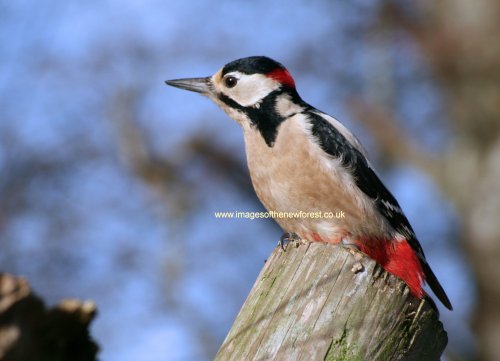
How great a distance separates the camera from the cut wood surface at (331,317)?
2.23 metres

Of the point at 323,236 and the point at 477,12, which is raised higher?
the point at 477,12

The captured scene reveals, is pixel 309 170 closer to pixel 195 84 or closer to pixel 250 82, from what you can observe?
pixel 250 82

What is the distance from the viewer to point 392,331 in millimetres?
2266

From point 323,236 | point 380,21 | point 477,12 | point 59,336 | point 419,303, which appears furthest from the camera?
point 380,21

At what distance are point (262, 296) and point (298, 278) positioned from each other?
0.11 m

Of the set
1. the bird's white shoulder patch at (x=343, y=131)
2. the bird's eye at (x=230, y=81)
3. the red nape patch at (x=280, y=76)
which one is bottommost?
the bird's eye at (x=230, y=81)

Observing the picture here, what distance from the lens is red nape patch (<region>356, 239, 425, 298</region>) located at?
3.90 m

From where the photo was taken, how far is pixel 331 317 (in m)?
2.26

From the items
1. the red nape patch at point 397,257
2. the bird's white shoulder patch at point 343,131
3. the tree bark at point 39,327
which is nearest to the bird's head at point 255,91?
the bird's white shoulder patch at point 343,131

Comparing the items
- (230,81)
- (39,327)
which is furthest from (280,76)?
(39,327)

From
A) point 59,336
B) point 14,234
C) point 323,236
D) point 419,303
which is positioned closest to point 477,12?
point 14,234

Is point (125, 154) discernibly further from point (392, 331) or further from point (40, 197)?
point (392, 331)

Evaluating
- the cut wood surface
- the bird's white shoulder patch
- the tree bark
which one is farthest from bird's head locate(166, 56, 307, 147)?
the tree bark

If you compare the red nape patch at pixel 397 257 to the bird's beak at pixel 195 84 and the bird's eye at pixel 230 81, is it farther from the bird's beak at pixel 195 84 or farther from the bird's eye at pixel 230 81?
the bird's beak at pixel 195 84
